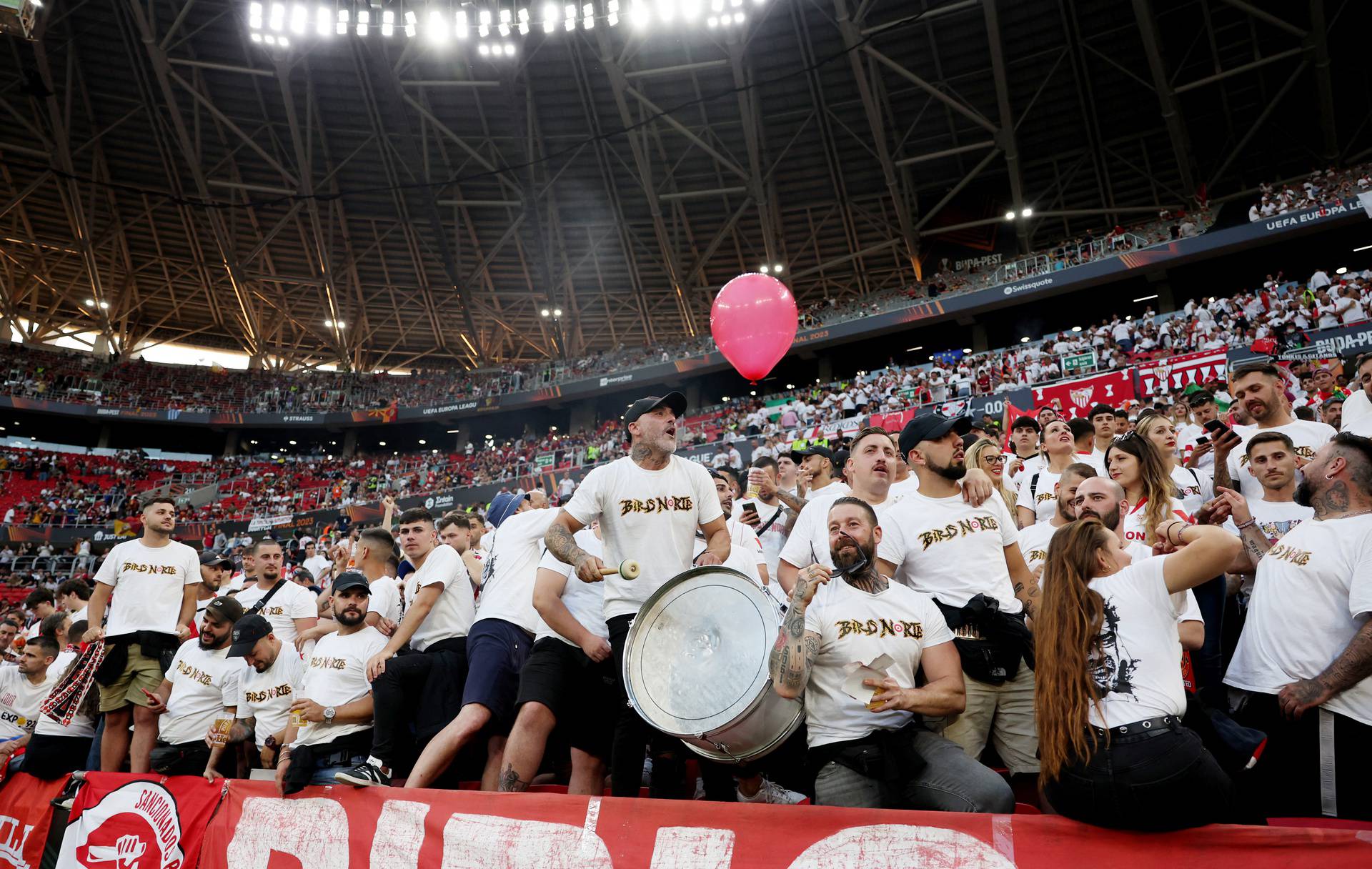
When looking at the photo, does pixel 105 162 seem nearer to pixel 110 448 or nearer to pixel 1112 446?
pixel 110 448

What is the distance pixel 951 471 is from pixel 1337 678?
151 centimetres

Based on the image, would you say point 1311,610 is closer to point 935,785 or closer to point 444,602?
point 935,785

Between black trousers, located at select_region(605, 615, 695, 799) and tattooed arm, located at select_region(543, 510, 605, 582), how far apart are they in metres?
0.33

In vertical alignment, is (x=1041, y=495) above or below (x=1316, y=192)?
below

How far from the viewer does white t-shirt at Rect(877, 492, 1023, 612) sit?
339 centimetres

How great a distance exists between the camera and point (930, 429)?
12.1 ft

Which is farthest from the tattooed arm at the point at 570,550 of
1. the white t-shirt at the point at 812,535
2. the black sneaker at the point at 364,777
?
the black sneaker at the point at 364,777

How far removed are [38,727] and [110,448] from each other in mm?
37113

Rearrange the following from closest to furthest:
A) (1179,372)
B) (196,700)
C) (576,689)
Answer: (576,689) < (196,700) < (1179,372)

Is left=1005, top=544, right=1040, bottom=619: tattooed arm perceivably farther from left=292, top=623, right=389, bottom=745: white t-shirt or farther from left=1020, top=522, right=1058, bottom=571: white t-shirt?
left=292, top=623, right=389, bottom=745: white t-shirt

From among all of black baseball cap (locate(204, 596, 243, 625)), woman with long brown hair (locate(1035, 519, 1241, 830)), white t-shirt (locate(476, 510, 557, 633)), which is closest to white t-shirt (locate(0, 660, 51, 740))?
black baseball cap (locate(204, 596, 243, 625))

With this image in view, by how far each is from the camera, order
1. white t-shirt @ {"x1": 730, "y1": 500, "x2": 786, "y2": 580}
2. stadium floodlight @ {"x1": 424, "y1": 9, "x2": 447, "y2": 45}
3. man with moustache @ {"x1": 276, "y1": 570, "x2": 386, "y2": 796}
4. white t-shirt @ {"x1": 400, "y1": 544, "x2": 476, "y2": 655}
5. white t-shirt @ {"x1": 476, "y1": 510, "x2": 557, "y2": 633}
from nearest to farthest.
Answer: man with moustache @ {"x1": 276, "y1": 570, "x2": 386, "y2": 796} → white t-shirt @ {"x1": 476, "y1": 510, "x2": 557, "y2": 633} → white t-shirt @ {"x1": 400, "y1": 544, "x2": 476, "y2": 655} → white t-shirt @ {"x1": 730, "y1": 500, "x2": 786, "y2": 580} → stadium floodlight @ {"x1": 424, "y1": 9, "x2": 447, "y2": 45}

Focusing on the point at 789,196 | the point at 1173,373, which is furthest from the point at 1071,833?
the point at 789,196

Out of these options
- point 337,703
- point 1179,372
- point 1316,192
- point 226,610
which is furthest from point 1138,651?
point 1316,192
